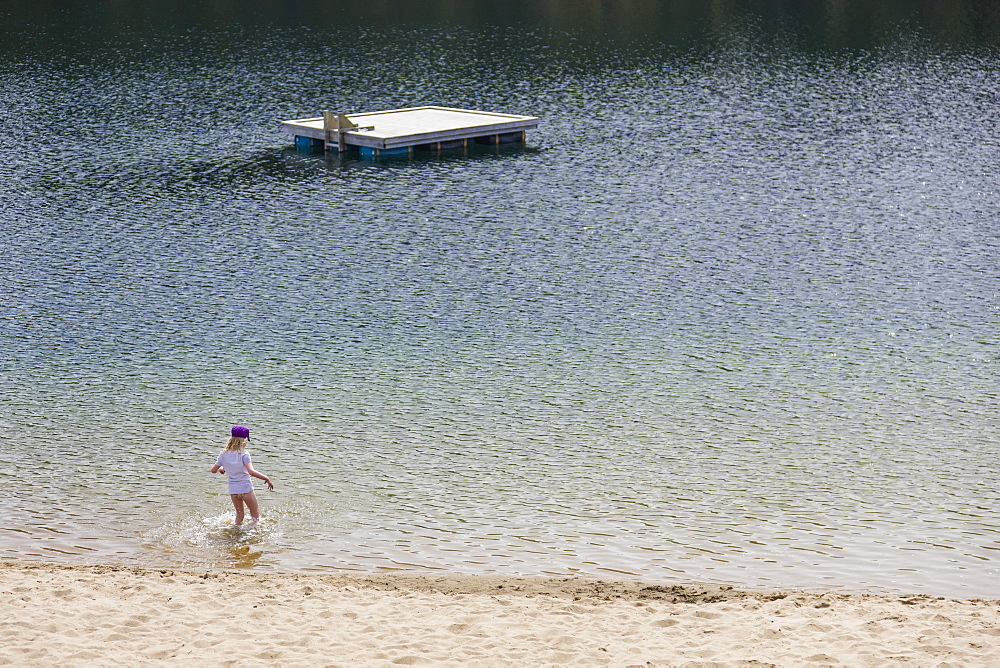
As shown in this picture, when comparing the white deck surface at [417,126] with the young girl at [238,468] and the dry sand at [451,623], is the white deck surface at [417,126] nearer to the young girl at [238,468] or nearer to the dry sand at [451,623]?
the young girl at [238,468]

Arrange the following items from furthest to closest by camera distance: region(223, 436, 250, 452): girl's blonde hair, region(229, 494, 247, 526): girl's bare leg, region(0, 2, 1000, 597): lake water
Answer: region(0, 2, 1000, 597): lake water, region(229, 494, 247, 526): girl's bare leg, region(223, 436, 250, 452): girl's blonde hair

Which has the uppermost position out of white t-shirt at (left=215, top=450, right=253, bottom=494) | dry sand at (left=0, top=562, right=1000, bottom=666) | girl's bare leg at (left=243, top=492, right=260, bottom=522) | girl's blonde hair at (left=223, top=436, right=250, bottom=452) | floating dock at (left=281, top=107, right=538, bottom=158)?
floating dock at (left=281, top=107, right=538, bottom=158)

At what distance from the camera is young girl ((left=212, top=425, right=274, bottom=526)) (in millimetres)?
13934

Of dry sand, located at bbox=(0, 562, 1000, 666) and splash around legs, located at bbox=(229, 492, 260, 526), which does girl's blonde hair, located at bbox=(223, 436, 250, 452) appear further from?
dry sand, located at bbox=(0, 562, 1000, 666)

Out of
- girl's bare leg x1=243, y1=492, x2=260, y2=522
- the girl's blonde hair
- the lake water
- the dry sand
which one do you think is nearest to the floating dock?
the lake water

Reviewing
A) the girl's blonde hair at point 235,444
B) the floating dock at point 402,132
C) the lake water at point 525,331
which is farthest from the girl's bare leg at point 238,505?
the floating dock at point 402,132

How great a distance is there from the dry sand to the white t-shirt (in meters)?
1.33

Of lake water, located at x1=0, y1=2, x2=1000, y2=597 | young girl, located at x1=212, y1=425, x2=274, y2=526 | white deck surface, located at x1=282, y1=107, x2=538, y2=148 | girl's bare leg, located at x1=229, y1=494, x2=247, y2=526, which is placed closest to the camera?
young girl, located at x1=212, y1=425, x2=274, y2=526

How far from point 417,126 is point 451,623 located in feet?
101

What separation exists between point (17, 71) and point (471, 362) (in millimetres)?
41638

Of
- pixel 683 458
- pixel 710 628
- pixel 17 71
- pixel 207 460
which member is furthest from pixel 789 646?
pixel 17 71

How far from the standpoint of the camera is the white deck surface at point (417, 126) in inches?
1538

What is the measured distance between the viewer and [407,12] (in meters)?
72.4

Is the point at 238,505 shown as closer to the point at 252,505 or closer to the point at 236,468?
the point at 252,505
